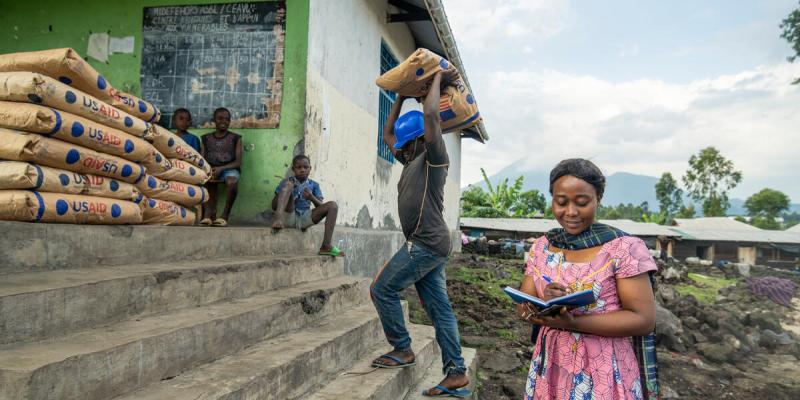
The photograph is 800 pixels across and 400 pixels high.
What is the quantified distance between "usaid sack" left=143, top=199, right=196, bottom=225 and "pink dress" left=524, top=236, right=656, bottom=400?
8.98 feet

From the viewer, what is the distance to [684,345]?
6480mm

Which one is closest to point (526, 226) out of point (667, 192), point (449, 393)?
point (449, 393)

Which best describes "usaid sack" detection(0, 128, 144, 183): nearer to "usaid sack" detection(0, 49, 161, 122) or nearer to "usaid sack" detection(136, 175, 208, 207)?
"usaid sack" detection(136, 175, 208, 207)

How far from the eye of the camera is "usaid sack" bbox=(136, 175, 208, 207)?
3.27 meters

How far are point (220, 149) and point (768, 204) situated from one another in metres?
59.8

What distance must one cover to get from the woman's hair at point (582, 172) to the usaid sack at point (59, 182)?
2.50 metres

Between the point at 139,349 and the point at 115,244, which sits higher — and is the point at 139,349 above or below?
below

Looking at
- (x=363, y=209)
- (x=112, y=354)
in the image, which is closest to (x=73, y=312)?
(x=112, y=354)

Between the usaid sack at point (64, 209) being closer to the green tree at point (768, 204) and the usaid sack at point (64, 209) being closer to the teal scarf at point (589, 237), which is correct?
the teal scarf at point (589, 237)

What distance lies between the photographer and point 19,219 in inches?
92.0

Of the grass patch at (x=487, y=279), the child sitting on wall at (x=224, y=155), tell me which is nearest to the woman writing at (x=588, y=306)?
the child sitting on wall at (x=224, y=155)

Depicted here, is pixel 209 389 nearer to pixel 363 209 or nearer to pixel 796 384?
pixel 363 209

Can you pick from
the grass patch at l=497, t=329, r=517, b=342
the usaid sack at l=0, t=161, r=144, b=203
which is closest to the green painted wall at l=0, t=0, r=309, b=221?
the usaid sack at l=0, t=161, r=144, b=203

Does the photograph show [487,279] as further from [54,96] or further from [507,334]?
[54,96]
